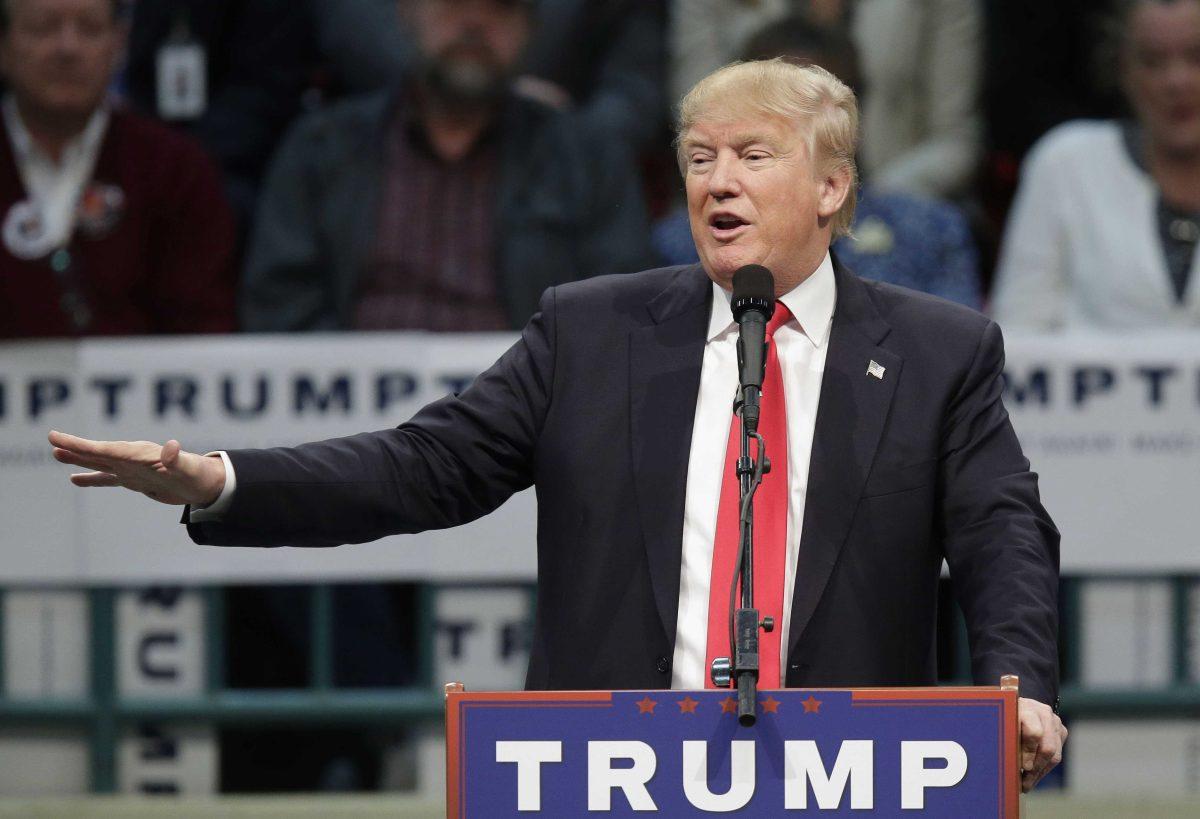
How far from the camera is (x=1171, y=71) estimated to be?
530 centimetres

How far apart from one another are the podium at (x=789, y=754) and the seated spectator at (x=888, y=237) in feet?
9.80

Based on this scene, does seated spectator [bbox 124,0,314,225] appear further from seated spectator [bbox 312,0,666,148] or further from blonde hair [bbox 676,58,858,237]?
blonde hair [bbox 676,58,858,237]

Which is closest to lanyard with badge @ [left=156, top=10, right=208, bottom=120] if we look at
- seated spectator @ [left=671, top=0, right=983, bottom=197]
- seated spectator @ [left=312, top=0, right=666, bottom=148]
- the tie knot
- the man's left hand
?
seated spectator @ [left=312, top=0, right=666, bottom=148]

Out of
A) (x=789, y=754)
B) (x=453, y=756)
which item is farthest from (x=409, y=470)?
(x=789, y=754)

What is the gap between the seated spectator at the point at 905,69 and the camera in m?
5.60

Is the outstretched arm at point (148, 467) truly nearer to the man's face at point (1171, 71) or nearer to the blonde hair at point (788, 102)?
the blonde hair at point (788, 102)

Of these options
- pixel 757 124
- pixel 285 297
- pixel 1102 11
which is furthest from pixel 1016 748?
pixel 1102 11

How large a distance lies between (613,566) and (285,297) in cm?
287

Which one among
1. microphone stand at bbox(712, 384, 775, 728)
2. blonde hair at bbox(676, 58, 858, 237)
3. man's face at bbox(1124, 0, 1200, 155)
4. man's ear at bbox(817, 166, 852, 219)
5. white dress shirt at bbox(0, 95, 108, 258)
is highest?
man's face at bbox(1124, 0, 1200, 155)

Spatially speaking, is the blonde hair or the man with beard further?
the man with beard

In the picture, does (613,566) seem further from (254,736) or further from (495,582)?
(254,736)

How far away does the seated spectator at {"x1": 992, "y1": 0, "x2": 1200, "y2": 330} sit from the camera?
5.23 m

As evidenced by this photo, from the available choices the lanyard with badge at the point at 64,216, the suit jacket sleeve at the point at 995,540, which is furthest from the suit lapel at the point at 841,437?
the lanyard with badge at the point at 64,216

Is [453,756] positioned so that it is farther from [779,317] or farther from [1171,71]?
[1171,71]
